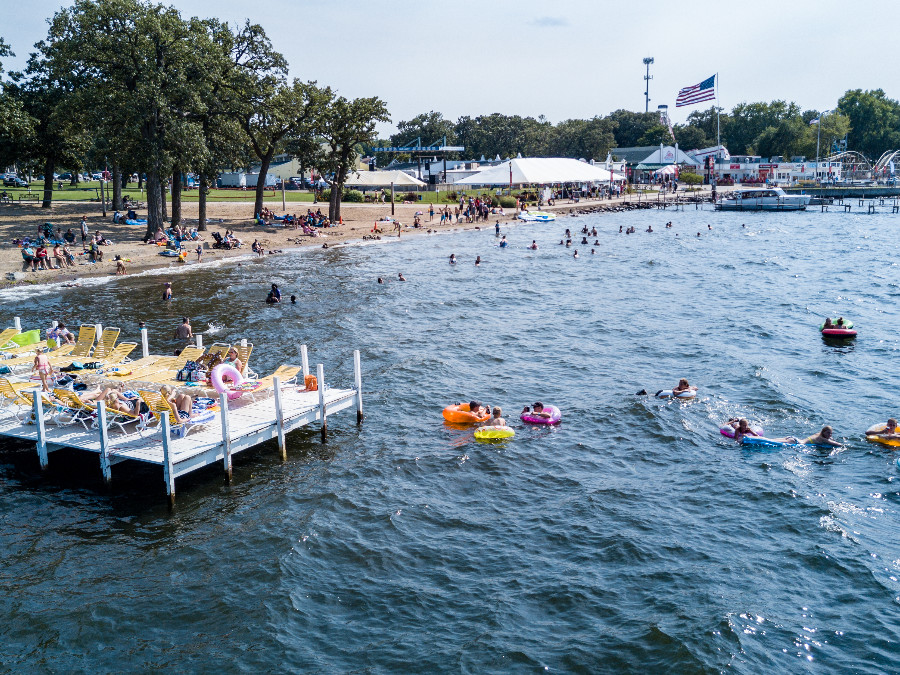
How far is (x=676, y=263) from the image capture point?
54406 millimetres

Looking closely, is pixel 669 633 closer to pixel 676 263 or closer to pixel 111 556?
pixel 111 556

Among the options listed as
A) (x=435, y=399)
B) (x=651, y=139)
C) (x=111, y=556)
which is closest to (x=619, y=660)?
(x=111, y=556)

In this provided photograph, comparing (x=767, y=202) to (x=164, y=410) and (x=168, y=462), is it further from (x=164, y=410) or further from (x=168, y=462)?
(x=168, y=462)

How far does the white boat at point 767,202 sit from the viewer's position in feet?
310

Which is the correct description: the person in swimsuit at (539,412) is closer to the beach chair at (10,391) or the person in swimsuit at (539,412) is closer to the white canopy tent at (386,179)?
the beach chair at (10,391)

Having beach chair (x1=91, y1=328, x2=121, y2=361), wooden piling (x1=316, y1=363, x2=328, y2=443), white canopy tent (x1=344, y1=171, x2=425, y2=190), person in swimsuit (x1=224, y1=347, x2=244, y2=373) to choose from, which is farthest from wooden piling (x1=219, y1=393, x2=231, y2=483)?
white canopy tent (x1=344, y1=171, x2=425, y2=190)

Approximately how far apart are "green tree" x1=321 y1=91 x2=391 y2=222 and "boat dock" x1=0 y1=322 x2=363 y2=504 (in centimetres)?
4277

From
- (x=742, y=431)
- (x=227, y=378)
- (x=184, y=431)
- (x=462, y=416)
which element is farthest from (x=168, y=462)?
(x=742, y=431)

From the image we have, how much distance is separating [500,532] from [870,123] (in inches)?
6829

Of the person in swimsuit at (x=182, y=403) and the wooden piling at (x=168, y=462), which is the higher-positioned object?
the person in swimsuit at (x=182, y=403)

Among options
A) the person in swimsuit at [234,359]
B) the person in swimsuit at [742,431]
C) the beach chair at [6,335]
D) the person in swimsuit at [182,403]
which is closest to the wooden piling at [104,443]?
the person in swimsuit at [182,403]

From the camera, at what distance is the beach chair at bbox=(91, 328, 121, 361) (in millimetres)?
22016

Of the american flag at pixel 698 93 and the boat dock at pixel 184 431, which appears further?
the american flag at pixel 698 93

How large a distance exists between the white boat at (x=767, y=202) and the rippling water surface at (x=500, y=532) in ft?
230
